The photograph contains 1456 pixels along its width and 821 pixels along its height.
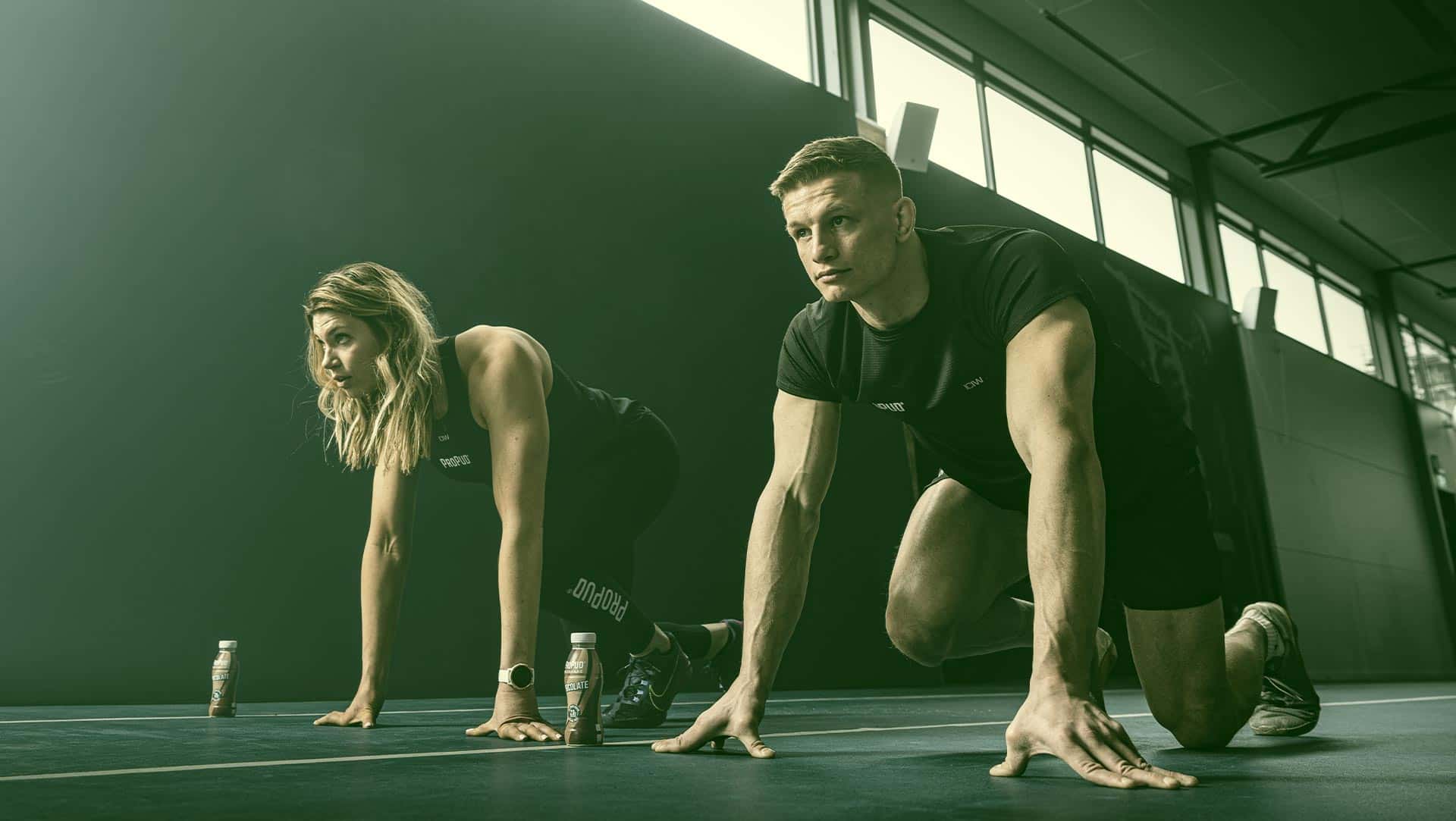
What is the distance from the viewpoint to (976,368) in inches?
68.4

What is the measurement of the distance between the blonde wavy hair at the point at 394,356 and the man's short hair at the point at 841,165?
1050 millimetres

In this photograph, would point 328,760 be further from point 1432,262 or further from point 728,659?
point 1432,262

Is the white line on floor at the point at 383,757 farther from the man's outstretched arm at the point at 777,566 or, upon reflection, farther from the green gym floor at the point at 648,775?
the man's outstretched arm at the point at 777,566

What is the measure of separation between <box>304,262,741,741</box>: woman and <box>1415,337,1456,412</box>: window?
15020 mm

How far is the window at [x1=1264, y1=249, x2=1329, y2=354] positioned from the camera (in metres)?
11.5

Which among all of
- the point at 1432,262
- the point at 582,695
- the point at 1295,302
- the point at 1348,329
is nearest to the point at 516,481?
the point at 582,695

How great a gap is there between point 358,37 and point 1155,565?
393cm

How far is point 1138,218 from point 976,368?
891 cm

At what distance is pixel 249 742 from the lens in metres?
1.98

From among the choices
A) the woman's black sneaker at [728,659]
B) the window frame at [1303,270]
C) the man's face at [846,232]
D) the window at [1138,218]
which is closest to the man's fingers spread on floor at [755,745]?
the man's face at [846,232]

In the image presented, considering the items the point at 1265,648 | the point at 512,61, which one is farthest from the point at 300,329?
the point at 1265,648

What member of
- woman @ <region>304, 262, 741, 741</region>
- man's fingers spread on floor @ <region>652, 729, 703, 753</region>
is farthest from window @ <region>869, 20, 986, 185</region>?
man's fingers spread on floor @ <region>652, 729, 703, 753</region>

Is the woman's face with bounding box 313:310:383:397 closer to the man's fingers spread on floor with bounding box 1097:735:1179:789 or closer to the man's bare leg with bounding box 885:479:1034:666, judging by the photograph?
the man's bare leg with bounding box 885:479:1034:666

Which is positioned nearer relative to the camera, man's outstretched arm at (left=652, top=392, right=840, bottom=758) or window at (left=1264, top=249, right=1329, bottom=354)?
man's outstretched arm at (left=652, top=392, right=840, bottom=758)
